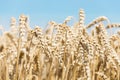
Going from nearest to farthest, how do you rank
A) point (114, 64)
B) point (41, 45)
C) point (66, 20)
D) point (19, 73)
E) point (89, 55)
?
point (89, 55) < point (41, 45) < point (19, 73) < point (114, 64) < point (66, 20)

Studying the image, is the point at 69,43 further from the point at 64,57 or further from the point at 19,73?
the point at 19,73

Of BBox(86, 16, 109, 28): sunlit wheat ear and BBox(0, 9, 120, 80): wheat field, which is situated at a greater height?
BBox(86, 16, 109, 28): sunlit wheat ear

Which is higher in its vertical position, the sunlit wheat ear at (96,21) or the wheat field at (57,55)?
the sunlit wheat ear at (96,21)

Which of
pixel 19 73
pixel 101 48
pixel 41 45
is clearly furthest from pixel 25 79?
pixel 101 48

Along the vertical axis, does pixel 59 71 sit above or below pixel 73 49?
below

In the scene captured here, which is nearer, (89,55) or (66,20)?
(89,55)

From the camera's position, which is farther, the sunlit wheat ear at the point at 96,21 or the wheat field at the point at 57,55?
the sunlit wheat ear at the point at 96,21

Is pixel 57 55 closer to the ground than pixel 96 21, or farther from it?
closer to the ground

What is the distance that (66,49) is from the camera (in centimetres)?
179

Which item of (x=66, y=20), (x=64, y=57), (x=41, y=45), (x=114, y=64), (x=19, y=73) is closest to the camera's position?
(x=41, y=45)

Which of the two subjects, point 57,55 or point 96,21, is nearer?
point 57,55

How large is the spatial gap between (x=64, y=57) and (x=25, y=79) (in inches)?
10.5

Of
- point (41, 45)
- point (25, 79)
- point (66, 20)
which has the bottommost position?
point (25, 79)

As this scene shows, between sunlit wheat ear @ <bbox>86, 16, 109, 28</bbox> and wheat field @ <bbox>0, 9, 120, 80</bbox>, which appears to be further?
sunlit wheat ear @ <bbox>86, 16, 109, 28</bbox>
